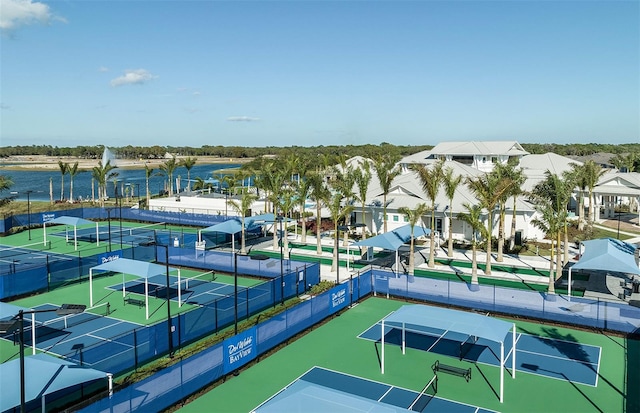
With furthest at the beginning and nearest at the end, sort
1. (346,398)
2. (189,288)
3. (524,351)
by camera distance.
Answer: (189,288) → (524,351) → (346,398)

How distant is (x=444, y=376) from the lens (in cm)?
2100

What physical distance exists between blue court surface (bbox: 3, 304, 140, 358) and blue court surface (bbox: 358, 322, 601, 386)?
39.7 feet

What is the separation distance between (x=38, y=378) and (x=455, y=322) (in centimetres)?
1441

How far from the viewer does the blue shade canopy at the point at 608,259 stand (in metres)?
28.3

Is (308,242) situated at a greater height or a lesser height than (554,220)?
lesser

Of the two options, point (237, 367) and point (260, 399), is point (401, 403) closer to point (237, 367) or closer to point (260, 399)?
point (260, 399)

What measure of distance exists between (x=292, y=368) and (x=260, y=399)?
2980 mm

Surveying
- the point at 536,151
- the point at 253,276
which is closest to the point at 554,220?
the point at 253,276

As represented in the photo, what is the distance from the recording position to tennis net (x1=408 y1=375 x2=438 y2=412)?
1811cm

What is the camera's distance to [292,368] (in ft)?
71.0

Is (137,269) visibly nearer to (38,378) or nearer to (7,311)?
(7,311)

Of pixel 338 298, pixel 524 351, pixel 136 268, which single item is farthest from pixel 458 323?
pixel 136 268

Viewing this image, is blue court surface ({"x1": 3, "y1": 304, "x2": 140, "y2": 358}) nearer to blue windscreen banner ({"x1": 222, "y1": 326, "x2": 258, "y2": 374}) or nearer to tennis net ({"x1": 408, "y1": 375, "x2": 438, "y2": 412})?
blue windscreen banner ({"x1": 222, "y1": 326, "x2": 258, "y2": 374})

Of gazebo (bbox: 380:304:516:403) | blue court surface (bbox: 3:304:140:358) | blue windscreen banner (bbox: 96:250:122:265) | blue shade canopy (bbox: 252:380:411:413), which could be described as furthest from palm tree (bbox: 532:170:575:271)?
blue windscreen banner (bbox: 96:250:122:265)
